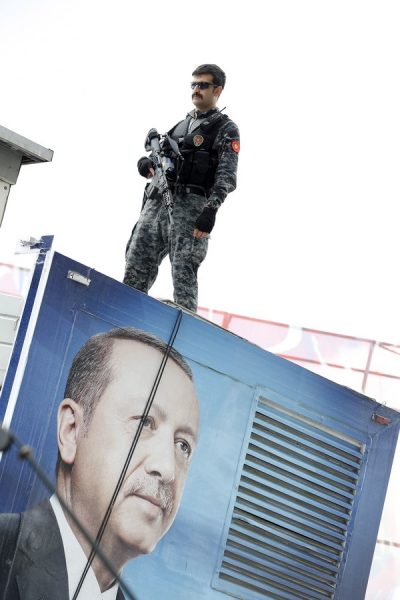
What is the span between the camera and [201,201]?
5012 mm

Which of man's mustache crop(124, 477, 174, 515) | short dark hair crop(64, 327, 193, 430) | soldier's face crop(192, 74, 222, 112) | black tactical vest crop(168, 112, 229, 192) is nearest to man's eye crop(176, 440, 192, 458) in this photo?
man's mustache crop(124, 477, 174, 515)

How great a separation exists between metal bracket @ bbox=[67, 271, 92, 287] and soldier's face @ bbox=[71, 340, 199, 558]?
0.32 meters

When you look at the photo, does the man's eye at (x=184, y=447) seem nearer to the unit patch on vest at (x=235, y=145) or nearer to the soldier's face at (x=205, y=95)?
the unit patch on vest at (x=235, y=145)

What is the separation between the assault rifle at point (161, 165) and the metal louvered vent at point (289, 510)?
3.86 feet

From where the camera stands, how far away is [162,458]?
4125 mm

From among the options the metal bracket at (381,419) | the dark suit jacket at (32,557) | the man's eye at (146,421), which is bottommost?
the dark suit jacket at (32,557)

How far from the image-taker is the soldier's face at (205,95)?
509 cm

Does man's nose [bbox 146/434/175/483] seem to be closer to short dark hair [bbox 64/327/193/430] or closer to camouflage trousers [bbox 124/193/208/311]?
short dark hair [bbox 64/327/193/430]

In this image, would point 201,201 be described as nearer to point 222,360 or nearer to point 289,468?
point 222,360

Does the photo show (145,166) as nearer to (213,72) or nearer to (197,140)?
(197,140)

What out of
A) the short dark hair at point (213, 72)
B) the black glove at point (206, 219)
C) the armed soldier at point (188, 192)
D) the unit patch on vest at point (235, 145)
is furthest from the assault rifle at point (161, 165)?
the short dark hair at point (213, 72)

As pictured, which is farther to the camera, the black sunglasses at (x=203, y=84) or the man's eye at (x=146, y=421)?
the black sunglasses at (x=203, y=84)

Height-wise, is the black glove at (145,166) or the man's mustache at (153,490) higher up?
the black glove at (145,166)

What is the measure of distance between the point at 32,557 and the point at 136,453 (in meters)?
0.63
